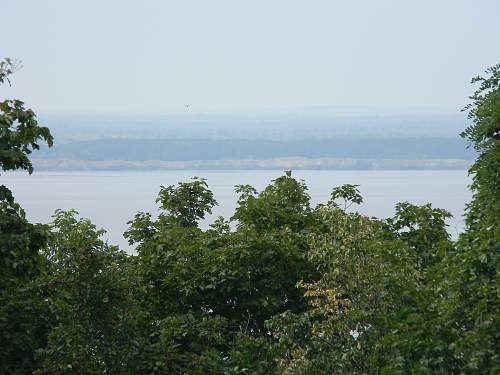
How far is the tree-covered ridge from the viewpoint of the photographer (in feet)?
61.8

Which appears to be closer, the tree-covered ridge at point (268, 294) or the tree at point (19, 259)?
the tree-covered ridge at point (268, 294)

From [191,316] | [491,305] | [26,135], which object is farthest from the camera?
[191,316]

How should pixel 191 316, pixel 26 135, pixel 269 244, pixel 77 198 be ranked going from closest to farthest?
pixel 26 135, pixel 191 316, pixel 269 244, pixel 77 198

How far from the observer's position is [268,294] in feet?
109

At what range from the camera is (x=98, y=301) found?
2598 centimetres

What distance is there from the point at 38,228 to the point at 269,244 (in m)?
9.70

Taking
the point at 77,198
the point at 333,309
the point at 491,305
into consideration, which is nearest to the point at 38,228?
the point at 333,309

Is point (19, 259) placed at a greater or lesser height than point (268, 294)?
greater

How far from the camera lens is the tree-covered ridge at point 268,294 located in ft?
61.8

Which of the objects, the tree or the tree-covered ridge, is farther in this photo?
the tree

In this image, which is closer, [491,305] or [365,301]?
[491,305]

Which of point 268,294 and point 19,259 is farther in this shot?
point 268,294

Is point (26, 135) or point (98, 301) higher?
point (26, 135)

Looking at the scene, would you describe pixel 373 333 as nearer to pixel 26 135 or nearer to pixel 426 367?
pixel 426 367
